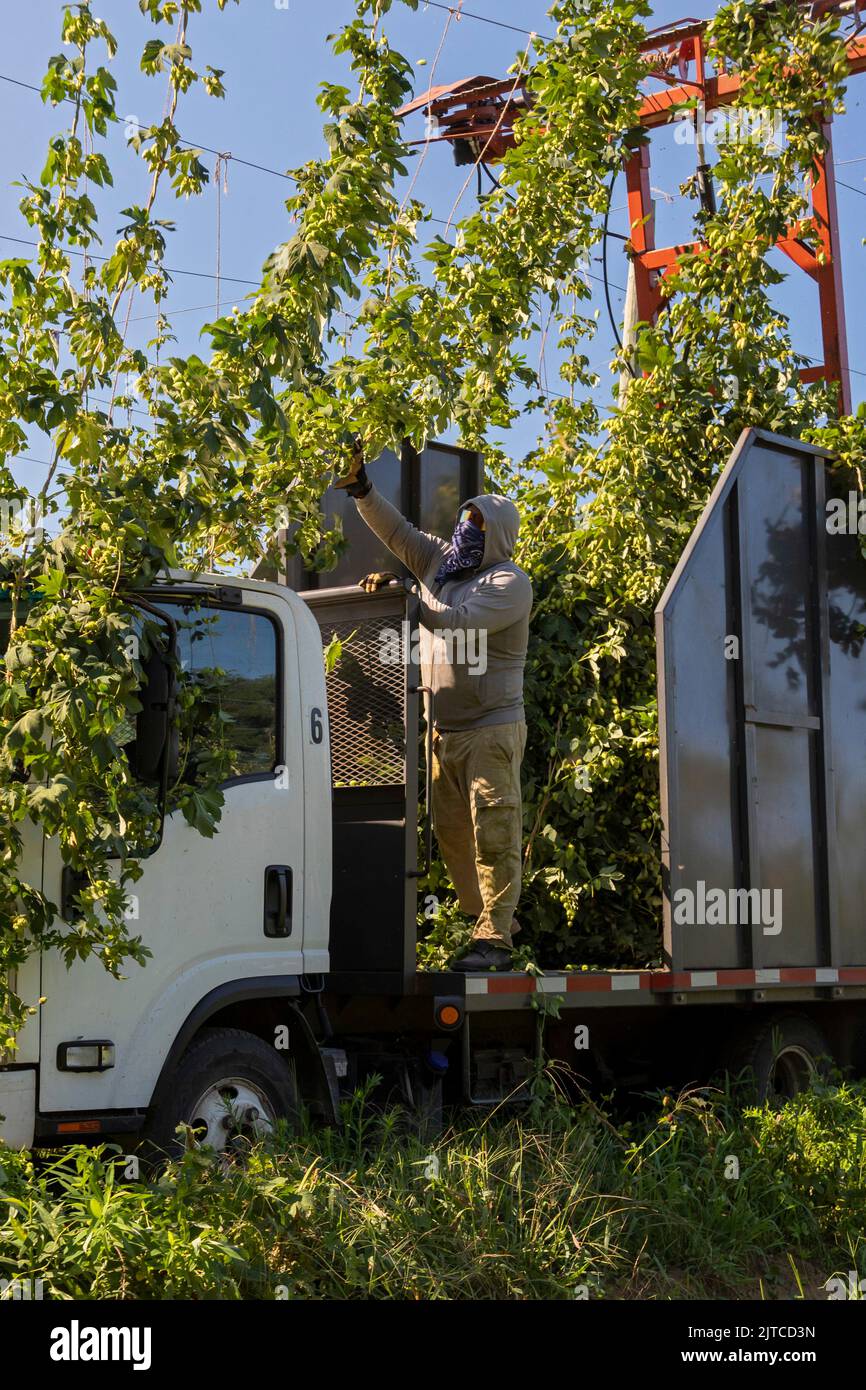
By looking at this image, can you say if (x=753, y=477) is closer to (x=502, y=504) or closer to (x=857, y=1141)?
(x=502, y=504)

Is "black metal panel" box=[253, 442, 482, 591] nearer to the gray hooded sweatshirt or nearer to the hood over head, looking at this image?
the gray hooded sweatshirt

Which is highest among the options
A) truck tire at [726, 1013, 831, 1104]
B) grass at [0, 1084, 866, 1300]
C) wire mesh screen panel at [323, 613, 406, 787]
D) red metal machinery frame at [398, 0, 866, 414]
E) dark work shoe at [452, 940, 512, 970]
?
red metal machinery frame at [398, 0, 866, 414]

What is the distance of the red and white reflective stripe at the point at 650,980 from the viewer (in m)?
6.15

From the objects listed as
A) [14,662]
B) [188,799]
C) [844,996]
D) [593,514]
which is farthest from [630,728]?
[14,662]

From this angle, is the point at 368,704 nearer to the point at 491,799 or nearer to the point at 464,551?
the point at 491,799

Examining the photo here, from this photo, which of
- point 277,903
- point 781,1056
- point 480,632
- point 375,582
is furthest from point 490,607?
point 781,1056

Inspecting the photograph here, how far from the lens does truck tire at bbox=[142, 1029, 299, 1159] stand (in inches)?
205

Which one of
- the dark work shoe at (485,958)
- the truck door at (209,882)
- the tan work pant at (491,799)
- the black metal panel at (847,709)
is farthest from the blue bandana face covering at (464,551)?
the black metal panel at (847,709)

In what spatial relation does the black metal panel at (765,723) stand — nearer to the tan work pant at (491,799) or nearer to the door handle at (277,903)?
the tan work pant at (491,799)

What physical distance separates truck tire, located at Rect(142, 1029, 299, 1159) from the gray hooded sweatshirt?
175 centimetres

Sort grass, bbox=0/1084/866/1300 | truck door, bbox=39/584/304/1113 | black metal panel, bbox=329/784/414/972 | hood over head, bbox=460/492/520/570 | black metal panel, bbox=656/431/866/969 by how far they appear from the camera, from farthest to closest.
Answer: black metal panel, bbox=656/431/866/969
hood over head, bbox=460/492/520/570
black metal panel, bbox=329/784/414/972
truck door, bbox=39/584/304/1113
grass, bbox=0/1084/866/1300

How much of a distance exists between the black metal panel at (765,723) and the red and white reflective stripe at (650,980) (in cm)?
6

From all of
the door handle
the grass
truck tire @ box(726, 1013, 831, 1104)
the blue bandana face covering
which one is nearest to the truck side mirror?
the door handle

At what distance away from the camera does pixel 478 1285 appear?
15.4 feet
